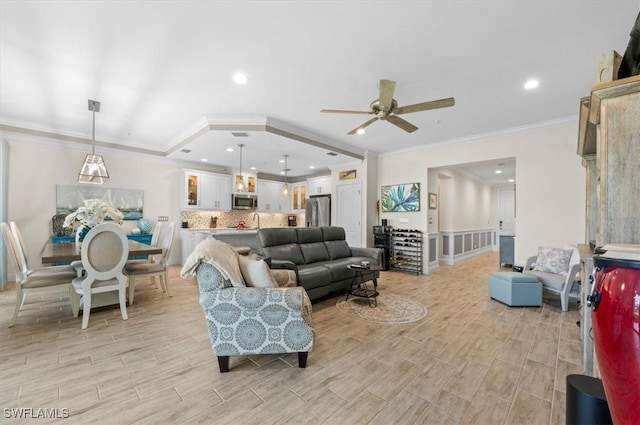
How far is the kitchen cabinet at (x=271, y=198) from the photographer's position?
8.22 m

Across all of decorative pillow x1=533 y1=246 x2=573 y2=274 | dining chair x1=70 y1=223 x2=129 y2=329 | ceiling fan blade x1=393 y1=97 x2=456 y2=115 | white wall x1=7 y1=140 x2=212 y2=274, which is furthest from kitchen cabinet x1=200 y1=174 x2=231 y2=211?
decorative pillow x1=533 y1=246 x2=573 y2=274

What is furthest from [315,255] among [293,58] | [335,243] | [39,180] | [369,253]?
[39,180]

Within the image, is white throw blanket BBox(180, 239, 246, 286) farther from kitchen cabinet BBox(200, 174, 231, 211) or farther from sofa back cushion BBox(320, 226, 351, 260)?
kitchen cabinet BBox(200, 174, 231, 211)

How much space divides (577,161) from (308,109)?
424 cm

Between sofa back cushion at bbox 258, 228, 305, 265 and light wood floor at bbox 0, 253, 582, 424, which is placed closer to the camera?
light wood floor at bbox 0, 253, 582, 424

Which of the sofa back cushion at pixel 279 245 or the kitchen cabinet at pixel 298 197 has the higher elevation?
the kitchen cabinet at pixel 298 197

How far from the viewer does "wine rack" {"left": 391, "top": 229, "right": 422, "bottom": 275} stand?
567 centimetres

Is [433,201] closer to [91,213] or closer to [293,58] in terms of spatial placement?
[293,58]

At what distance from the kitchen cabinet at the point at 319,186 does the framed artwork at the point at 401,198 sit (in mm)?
1957

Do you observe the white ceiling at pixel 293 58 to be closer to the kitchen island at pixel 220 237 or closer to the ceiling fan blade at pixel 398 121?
the ceiling fan blade at pixel 398 121

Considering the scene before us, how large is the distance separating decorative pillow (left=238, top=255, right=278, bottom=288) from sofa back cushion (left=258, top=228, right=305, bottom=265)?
151 cm

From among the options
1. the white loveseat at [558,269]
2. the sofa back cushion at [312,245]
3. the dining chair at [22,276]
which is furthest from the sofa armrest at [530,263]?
the dining chair at [22,276]

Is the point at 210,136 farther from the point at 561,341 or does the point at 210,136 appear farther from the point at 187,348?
the point at 561,341

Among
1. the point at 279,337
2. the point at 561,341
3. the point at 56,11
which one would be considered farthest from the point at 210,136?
the point at 561,341
